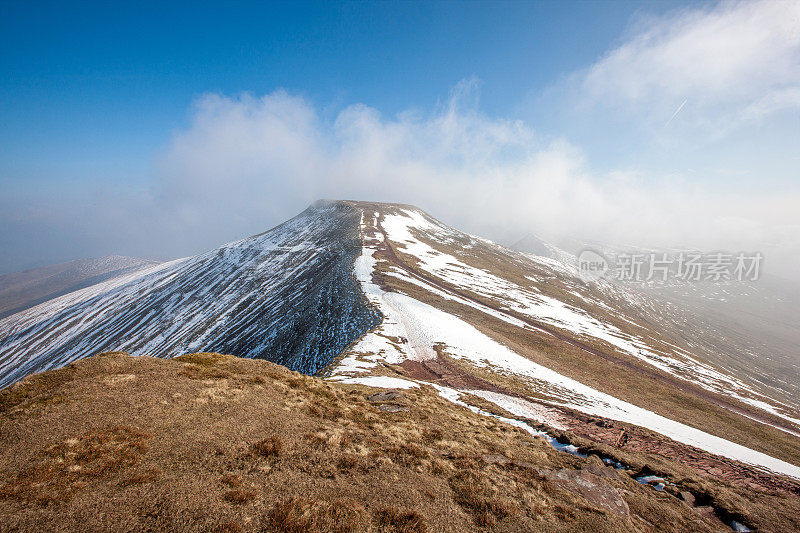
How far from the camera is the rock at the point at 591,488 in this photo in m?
11.4

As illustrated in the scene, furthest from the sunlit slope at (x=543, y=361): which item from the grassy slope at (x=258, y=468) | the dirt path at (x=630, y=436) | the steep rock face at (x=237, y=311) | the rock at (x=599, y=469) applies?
the grassy slope at (x=258, y=468)

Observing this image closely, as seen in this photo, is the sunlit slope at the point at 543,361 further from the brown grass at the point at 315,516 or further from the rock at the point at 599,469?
the brown grass at the point at 315,516

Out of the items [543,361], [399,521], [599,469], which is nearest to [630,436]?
[599,469]

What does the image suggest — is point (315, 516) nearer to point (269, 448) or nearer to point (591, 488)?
point (269, 448)

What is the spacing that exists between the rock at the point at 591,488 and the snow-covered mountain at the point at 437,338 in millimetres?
8487

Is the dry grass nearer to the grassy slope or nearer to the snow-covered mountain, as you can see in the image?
the grassy slope

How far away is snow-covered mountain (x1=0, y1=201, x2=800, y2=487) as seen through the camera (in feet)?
92.3

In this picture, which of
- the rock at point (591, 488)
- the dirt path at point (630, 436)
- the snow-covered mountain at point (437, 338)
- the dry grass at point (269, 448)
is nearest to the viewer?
the dry grass at point (269, 448)

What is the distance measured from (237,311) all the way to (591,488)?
8386 centimetres

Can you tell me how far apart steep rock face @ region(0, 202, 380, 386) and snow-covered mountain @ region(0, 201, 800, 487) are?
21.4 inches

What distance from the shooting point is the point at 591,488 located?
484 inches

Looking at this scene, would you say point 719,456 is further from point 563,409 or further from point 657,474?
point 657,474

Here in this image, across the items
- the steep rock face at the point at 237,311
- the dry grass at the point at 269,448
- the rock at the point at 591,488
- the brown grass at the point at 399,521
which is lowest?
the steep rock face at the point at 237,311

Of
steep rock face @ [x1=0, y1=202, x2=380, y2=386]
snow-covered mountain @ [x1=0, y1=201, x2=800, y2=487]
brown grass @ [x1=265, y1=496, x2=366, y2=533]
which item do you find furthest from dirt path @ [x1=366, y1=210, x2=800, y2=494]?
brown grass @ [x1=265, y1=496, x2=366, y2=533]
